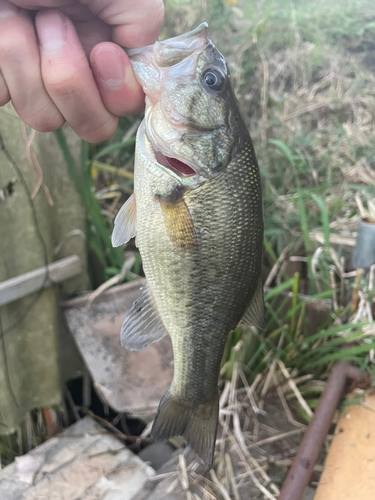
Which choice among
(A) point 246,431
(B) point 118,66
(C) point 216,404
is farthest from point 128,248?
(B) point 118,66

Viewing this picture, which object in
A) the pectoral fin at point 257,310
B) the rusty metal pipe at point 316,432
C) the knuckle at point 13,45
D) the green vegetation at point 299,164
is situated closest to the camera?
the knuckle at point 13,45

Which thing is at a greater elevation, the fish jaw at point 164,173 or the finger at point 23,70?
the finger at point 23,70

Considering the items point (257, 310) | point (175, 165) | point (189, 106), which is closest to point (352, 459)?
point (257, 310)

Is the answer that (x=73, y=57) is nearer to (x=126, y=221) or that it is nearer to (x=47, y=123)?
(x=47, y=123)

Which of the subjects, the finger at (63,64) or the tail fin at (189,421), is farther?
the tail fin at (189,421)

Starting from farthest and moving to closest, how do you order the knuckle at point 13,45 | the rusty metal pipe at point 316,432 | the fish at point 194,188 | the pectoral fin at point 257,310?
the rusty metal pipe at point 316,432 → the pectoral fin at point 257,310 → the fish at point 194,188 → the knuckle at point 13,45

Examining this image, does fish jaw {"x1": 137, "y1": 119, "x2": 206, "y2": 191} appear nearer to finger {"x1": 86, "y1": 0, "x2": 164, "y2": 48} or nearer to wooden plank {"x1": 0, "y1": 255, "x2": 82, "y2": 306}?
finger {"x1": 86, "y1": 0, "x2": 164, "y2": 48}

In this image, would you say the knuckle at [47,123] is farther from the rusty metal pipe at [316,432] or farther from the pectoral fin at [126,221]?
the rusty metal pipe at [316,432]

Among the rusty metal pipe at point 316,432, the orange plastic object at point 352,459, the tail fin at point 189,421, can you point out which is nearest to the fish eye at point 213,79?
the tail fin at point 189,421
